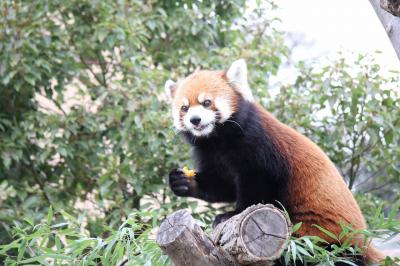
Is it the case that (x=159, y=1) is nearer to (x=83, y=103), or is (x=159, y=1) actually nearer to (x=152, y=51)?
(x=152, y=51)

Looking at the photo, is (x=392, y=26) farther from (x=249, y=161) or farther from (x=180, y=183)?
(x=180, y=183)

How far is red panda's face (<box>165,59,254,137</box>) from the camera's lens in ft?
11.3

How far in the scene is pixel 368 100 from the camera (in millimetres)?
4633

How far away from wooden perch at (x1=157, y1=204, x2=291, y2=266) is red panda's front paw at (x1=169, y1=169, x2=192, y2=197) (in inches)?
38.2

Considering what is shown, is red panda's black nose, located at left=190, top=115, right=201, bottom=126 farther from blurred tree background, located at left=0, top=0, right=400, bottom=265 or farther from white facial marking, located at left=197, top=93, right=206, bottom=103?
blurred tree background, located at left=0, top=0, right=400, bottom=265

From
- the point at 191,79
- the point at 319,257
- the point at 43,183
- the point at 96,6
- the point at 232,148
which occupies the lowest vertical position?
the point at 43,183

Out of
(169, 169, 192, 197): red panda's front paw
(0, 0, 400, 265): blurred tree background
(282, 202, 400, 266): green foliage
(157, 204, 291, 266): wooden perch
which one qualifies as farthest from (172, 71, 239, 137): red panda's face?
(157, 204, 291, 266): wooden perch

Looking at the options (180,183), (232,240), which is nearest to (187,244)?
(232,240)

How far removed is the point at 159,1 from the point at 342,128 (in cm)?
187

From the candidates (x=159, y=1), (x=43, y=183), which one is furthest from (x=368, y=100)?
(x=43, y=183)

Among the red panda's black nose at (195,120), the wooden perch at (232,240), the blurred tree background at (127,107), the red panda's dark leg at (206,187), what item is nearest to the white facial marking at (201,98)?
the red panda's black nose at (195,120)

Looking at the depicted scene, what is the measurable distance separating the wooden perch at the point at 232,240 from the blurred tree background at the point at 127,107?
180 cm

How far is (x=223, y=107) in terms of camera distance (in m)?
3.48

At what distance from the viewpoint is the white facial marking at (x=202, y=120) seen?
342 cm
